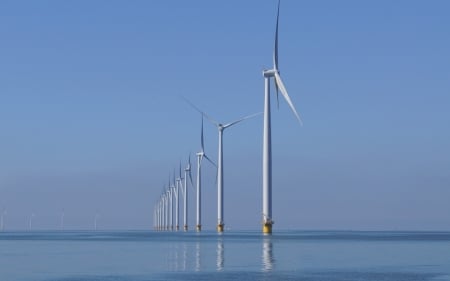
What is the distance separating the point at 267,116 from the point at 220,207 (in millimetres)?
47391

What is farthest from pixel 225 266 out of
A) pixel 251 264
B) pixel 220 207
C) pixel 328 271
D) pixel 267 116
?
pixel 220 207

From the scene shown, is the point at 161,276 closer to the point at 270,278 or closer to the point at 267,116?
the point at 270,278

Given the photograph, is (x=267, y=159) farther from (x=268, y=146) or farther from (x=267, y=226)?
(x=267, y=226)

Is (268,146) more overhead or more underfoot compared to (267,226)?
more overhead

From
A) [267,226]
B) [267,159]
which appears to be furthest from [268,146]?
[267,226]

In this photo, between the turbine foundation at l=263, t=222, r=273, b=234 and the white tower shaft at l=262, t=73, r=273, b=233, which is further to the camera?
the turbine foundation at l=263, t=222, r=273, b=234

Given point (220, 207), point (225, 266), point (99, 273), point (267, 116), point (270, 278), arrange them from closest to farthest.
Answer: point (270, 278) < point (99, 273) < point (225, 266) < point (267, 116) < point (220, 207)

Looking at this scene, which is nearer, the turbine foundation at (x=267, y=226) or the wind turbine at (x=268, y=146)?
the wind turbine at (x=268, y=146)

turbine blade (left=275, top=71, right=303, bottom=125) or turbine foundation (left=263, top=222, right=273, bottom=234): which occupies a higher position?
turbine blade (left=275, top=71, right=303, bottom=125)

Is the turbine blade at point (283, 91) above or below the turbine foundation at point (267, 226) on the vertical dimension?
above

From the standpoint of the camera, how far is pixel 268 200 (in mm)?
116125

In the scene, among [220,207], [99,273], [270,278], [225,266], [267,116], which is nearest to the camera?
[270,278]

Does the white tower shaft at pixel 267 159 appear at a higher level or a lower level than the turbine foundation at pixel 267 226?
higher

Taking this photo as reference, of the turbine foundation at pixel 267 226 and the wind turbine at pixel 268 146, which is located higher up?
the wind turbine at pixel 268 146
